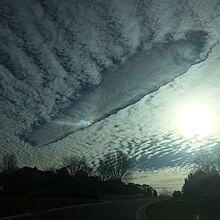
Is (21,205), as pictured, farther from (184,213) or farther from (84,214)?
(184,213)

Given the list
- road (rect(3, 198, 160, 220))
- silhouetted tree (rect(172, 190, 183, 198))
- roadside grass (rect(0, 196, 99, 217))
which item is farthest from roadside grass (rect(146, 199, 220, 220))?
silhouetted tree (rect(172, 190, 183, 198))

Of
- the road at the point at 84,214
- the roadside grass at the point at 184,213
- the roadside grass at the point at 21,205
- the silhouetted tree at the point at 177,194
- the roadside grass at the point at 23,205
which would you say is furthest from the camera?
the silhouetted tree at the point at 177,194

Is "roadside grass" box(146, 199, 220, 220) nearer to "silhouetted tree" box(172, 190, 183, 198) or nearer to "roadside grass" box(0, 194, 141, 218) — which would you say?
"roadside grass" box(0, 194, 141, 218)

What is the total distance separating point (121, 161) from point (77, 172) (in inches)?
608

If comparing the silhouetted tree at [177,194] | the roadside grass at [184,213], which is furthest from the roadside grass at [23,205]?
the silhouetted tree at [177,194]

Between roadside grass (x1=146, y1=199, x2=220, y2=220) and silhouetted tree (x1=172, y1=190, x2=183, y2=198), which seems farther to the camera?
silhouetted tree (x1=172, y1=190, x2=183, y2=198)

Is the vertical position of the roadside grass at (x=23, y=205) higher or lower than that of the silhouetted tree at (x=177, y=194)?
lower

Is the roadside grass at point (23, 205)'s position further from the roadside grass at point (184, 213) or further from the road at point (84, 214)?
the roadside grass at point (184, 213)

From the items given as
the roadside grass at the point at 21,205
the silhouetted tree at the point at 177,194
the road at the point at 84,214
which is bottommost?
the road at the point at 84,214

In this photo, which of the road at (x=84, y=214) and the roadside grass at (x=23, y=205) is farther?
the roadside grass at (x=23, y=205)

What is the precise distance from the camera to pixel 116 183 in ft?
403

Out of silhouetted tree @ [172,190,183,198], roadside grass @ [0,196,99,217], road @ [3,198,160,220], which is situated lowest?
road @ [3,198,160,220]

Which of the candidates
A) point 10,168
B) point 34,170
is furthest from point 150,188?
point 10,168

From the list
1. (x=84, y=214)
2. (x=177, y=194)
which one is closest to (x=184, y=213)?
(x=84, y=214)
